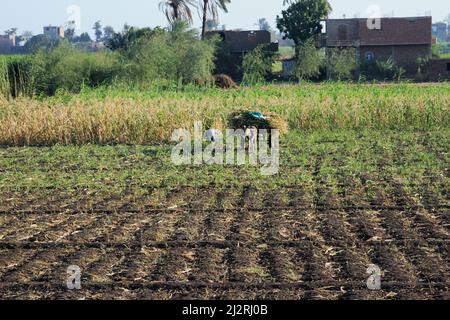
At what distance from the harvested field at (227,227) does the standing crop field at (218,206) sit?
0.02m

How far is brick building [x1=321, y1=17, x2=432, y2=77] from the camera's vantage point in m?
41.4

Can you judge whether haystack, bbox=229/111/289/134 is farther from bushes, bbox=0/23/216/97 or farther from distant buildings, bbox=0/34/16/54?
distant buildings, bbox=0/34/16/54

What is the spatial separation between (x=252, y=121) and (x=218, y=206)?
548 cm

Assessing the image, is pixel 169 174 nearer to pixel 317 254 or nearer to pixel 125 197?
pixel 125 197

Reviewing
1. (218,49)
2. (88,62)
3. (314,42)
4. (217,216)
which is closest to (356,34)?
(314,42)

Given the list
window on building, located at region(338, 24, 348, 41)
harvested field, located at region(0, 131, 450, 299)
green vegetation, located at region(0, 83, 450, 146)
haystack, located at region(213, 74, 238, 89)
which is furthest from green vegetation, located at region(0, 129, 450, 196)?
window on building, located at region(338, 24, 348, 41)

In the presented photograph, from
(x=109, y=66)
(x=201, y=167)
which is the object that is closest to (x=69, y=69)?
(x=109, y=66)

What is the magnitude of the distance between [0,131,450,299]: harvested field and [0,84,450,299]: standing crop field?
0.02 meters

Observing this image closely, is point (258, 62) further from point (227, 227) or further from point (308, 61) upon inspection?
point (227, 227)

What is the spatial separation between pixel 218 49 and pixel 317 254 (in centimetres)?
3386

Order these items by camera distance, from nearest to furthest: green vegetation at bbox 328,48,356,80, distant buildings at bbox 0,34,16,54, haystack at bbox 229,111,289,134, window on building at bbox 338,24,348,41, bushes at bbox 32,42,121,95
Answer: haystack at bbox 229,111,289,134 → bushes at bbox 32,42,121,95 → green vegetation at bbox 328,48,356,80 → window on building at bbox 338,24,348,41 → distant buildings at bbox 0,34,16,54

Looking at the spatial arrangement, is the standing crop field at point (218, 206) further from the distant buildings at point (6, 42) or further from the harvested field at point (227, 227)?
the distant buildings at point (6, 42)

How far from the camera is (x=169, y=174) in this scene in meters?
11.9

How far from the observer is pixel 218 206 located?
953cm
